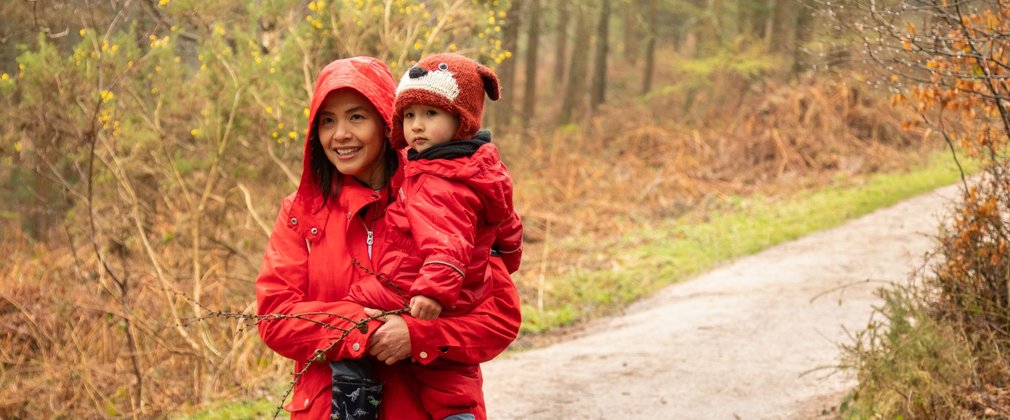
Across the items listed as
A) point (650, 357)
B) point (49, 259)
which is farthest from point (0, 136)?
point (650, 357)

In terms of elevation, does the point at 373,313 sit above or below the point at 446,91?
below

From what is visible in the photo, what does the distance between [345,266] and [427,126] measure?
51 centimetres

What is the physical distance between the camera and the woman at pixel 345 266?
9.25 feet

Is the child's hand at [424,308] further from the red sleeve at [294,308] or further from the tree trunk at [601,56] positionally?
the tree trunk at [601,56]

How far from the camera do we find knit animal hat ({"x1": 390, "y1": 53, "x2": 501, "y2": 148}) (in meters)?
2.94

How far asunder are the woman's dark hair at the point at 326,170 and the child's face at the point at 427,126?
22 cm

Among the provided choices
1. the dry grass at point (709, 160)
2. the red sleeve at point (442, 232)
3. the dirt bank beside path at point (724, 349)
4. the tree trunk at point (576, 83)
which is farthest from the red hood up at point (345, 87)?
the tree trunk at point (576, 83)

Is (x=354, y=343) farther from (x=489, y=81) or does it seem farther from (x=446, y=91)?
(x=489, y=81)

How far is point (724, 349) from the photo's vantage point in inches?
340


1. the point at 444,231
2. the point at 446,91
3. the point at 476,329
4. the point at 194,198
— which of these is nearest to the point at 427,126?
the point at 446,91

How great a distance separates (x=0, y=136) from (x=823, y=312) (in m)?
8.45

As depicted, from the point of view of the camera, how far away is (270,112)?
9.45 m

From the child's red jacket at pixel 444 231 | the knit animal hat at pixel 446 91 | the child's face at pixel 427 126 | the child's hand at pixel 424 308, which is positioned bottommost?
the child's hand at pixel 424 308

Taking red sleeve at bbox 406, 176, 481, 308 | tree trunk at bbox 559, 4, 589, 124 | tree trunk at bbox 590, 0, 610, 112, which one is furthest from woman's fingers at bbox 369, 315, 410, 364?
tree trunk at bbox 559, 4, 589, 124
